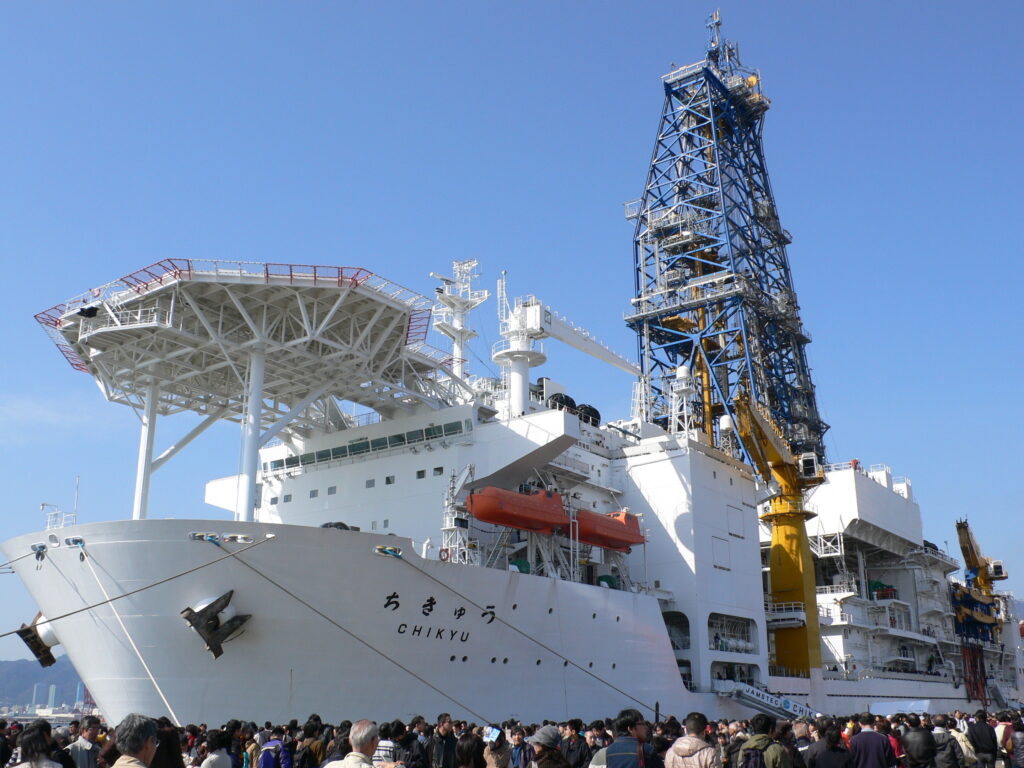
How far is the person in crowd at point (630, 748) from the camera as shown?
7980 mm

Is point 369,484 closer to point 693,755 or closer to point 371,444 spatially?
point 371,444

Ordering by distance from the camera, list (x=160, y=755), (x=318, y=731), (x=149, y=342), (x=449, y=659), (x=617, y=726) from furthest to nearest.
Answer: (x=149, y=342) → (x=449, y=659) → (x=318, y=731) → (x=617, y=726) → (x=160, y=755)

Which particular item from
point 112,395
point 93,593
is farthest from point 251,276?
point 93,593

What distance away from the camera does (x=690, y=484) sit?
33.2 m

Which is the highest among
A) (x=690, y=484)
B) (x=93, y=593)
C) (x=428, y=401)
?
(x=428, y=401)

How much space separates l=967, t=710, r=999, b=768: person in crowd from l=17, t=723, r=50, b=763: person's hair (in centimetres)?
1188

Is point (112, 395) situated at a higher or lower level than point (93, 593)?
higher

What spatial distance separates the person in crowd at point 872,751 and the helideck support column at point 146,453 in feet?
70.3

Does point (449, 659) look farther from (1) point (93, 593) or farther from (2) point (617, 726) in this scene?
(2) point (617, 726)

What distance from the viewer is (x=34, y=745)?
6480 mm

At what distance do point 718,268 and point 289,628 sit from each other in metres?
36.0

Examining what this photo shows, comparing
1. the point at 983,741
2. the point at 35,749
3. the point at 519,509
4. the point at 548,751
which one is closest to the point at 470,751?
the point at 548,751

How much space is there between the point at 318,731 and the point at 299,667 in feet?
28.9

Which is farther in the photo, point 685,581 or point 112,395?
point 685,581
